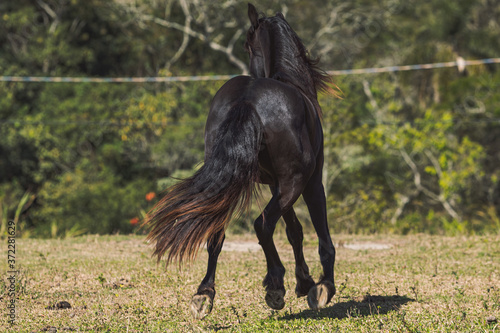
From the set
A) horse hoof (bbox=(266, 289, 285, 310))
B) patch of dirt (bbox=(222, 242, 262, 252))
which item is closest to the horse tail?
horse hoof (bbox=(266, 289, 285, 310))

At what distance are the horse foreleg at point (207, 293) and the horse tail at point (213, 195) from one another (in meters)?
0.17

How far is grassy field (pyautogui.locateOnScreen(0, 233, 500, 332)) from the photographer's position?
4289 mm

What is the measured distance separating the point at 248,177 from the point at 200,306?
0.86 metres

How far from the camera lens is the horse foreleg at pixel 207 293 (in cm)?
400

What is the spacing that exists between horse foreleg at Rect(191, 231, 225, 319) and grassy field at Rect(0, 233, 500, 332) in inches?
7.4

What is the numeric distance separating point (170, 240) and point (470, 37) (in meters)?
21.4

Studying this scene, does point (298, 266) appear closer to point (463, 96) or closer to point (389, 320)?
point (389, 320)

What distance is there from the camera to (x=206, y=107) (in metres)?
23.0

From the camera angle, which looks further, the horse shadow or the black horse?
the horse shadow

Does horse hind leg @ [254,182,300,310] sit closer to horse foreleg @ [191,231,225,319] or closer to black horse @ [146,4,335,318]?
black horse @ [146,4,335,318]

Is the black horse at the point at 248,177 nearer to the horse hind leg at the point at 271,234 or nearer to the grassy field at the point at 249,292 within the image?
the horse hind leg at the point at 271,234

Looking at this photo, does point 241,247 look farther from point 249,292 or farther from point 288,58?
point 288,58

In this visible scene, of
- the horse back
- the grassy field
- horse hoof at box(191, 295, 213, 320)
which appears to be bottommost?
the grassy field

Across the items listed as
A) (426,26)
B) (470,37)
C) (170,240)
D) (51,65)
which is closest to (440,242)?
(170,240)
